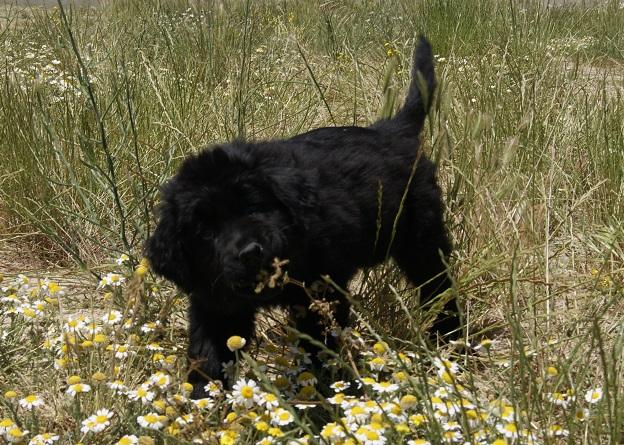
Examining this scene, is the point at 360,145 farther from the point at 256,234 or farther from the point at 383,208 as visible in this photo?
the point at 256,234

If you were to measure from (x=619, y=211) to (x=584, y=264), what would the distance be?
0.41 m

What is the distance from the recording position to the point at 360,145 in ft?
9.87

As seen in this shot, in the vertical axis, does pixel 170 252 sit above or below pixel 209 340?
above

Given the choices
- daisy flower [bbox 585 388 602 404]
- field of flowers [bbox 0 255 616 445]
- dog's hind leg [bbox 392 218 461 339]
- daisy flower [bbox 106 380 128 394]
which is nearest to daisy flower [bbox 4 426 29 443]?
field of flowers [bbox 0 255 616 445]

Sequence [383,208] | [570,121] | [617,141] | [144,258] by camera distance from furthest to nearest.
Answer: [570,121]
[617,141]
[383,208]
[144,258]

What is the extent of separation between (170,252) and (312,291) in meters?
0.47

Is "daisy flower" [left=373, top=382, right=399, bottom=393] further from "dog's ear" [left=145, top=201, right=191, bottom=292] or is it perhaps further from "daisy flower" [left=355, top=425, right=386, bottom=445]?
"dog's ear" [left=145, top=201, right=191, bottom=292]

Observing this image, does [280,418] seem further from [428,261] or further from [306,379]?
[428,261]

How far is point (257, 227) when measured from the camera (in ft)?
8.16

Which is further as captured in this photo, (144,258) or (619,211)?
(619,211)

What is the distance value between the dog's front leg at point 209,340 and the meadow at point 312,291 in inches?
3.9

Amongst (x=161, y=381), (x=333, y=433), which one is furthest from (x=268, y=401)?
(x=161, y=381)

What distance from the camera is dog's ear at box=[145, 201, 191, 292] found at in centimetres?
256

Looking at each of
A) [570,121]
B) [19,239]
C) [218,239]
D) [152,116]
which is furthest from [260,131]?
[218,239]
